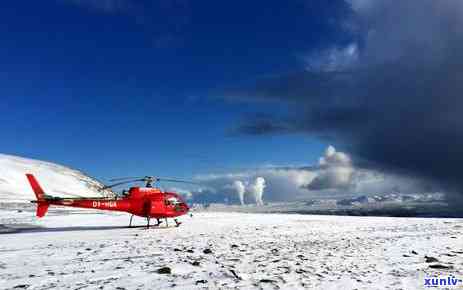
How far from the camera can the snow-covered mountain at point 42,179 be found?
12372 centimetres

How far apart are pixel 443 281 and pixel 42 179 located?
548 feet

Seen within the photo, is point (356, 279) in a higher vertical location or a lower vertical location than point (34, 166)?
lower

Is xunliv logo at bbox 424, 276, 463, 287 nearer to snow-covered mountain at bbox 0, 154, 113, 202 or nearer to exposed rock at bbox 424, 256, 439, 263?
exposed rock at bbox 424, 256, 439, 263

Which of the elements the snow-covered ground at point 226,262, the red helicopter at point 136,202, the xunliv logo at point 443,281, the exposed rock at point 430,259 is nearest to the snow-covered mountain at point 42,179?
the red helicopter at point 136,202

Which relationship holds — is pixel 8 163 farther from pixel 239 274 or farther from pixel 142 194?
pixel 239 274

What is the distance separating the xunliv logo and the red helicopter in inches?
816

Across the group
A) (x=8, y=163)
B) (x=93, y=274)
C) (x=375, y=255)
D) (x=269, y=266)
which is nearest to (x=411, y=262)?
(x=375, y=255)

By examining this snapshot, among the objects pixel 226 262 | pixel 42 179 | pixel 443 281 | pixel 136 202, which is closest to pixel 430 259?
pixel 443 281

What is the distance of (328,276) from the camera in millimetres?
11633

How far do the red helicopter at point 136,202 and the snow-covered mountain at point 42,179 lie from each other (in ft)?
319

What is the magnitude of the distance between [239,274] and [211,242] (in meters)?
7.97

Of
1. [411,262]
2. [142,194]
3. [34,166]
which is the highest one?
[34,166]

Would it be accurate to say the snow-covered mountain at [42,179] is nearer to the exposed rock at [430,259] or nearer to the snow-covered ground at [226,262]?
the snow-covered ground at [226,262]

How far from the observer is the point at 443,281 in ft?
36.2
